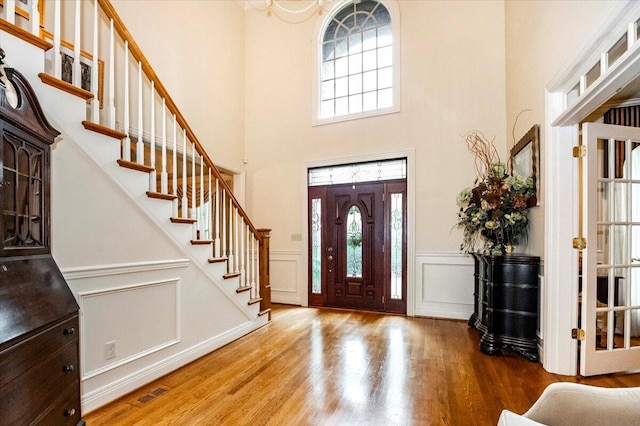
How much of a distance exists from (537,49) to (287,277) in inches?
170

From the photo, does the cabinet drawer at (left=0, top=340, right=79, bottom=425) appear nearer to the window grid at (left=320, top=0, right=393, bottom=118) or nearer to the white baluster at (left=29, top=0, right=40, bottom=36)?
the white baluster at (left=29, top=0, right=40, bottom=36)

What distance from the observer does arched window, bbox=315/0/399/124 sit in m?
4.79

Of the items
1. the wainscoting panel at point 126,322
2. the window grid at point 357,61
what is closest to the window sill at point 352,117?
the window grid at point 357,61

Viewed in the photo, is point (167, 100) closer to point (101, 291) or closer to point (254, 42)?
point (101, 291)

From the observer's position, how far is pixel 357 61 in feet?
16.6

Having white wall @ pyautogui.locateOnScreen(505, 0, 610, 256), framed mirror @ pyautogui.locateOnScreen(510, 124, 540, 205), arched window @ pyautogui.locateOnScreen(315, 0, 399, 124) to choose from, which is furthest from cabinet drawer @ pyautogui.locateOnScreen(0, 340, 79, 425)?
arched window @ pyautogui.locateOnScreen(315, 0, 399, 124)

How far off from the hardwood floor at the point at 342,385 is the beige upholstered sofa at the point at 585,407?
114cm

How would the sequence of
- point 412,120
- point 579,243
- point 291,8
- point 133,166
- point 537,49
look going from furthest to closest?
point 291,8 → point 412,120 → point 537,49 → point 579,243 → point 133,166

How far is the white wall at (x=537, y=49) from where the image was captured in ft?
7.27

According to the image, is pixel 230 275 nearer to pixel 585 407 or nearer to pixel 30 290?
pixel 30 290

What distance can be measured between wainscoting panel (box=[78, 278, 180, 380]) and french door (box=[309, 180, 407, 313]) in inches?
102

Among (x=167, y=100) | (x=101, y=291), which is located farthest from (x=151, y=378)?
(x=167, y=100)

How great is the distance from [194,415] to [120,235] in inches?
53.0

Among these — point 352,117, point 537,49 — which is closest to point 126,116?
point 352,117
